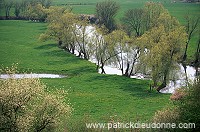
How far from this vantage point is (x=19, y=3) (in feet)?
392

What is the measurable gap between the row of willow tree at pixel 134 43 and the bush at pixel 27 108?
2373cm

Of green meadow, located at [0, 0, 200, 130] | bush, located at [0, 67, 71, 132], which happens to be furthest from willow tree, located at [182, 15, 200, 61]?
bush, located at [0, 67, 71, 132]

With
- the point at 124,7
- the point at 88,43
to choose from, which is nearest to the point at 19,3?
the point at 124,7

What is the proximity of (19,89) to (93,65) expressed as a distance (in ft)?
118

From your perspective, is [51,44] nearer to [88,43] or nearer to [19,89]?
[88,43]

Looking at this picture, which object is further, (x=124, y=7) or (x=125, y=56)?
(x=124, y=7)

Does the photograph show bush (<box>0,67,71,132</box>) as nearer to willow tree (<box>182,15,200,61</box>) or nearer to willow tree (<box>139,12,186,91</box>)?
willow tree (<box>139,12,186,91</box>)

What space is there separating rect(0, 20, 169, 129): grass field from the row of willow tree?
8.92 ft

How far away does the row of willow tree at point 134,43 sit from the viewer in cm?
4800

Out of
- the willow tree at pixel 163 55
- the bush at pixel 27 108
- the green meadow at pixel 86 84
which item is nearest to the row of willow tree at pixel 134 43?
the willow tree at pixel 163 55

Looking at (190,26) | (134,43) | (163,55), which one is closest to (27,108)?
(163,55)

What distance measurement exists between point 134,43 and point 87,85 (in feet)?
36.4

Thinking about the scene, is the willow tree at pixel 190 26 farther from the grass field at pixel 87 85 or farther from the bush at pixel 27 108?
the bush at pixel 27 108

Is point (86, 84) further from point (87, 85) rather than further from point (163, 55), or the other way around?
point (163, 55)
